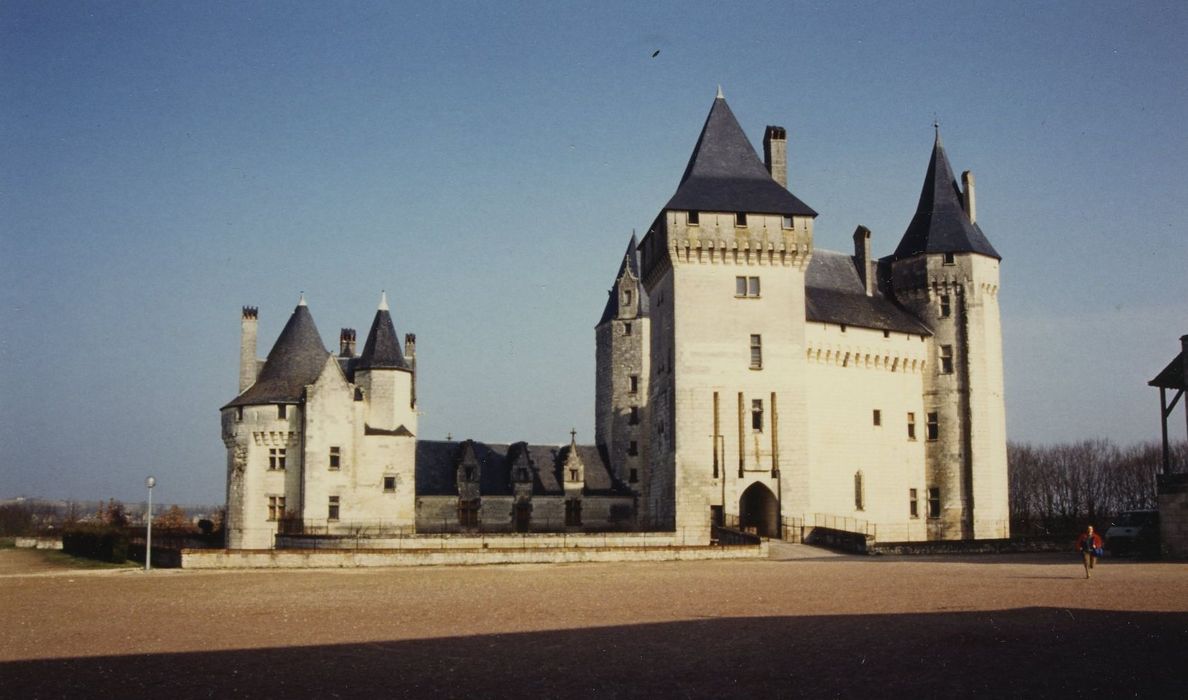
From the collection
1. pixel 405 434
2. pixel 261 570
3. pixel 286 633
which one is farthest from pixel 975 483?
pixel 286 633

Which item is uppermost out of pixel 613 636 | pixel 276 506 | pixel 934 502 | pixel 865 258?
pixel 865 258

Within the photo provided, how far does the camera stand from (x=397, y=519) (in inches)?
1734

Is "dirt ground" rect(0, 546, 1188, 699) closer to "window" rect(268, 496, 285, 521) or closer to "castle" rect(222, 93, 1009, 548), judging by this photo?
"castle" rect(222, 93, 1009, 548)

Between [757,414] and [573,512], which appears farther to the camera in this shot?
[573,512]

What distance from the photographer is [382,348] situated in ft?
151

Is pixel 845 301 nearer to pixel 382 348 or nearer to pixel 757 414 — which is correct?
pixel 757 414

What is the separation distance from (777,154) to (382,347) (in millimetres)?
18124

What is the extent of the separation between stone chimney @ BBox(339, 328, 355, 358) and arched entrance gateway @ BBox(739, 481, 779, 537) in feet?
66.4

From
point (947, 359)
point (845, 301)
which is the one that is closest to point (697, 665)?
point (845, 301)

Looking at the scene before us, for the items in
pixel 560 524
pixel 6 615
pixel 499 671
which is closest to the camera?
pixel 499 671

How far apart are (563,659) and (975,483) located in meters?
35.5

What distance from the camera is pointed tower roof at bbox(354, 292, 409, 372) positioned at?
45.8m

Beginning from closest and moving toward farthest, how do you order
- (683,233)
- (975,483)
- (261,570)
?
(261,570)
(683,233)
(975,483)

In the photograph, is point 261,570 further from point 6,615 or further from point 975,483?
point 975,483
